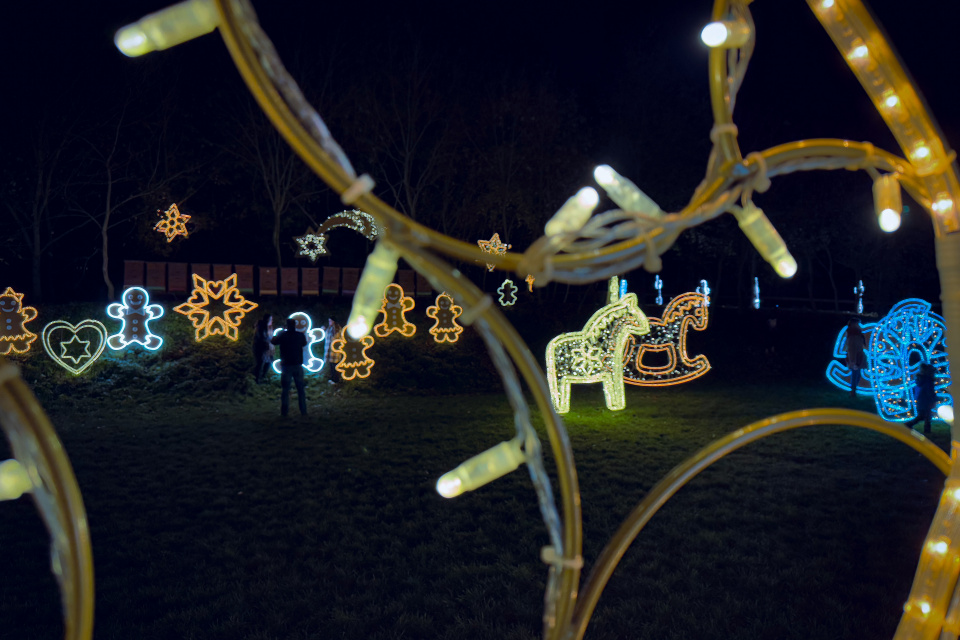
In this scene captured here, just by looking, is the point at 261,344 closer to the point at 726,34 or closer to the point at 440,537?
the point at 440,537

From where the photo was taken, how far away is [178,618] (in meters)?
3.63

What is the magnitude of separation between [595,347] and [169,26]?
967 cm

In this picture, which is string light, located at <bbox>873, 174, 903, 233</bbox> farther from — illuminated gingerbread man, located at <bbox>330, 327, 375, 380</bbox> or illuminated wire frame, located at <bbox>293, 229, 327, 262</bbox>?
illuminated wire frame, located at <bbox>293, 229, 327, 262</bbox>

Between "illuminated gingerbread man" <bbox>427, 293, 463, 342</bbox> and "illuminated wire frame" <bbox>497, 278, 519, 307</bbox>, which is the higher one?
"illuminated wire frame" <bbox>497, 278, 519, 307</bbox>

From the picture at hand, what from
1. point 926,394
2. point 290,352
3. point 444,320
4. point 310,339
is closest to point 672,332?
point 926,394

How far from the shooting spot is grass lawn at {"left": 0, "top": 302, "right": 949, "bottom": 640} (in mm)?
3639

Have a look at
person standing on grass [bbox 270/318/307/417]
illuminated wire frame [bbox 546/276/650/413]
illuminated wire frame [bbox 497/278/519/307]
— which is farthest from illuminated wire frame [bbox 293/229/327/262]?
illuminated wire frame [bbox 546/276/650/413]

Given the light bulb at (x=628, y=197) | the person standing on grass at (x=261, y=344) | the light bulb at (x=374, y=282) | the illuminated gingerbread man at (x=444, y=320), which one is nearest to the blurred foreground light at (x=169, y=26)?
the light bulb at (x=374, y=282)

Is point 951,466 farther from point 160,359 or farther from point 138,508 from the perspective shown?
point 160,359

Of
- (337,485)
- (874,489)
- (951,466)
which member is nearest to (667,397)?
(874,489)

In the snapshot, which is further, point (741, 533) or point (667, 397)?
point (667, 397)

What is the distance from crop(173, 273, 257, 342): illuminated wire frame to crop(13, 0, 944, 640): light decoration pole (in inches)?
569

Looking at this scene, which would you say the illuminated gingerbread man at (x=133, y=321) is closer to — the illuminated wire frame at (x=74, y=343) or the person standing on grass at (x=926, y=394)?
the illuminated wire frame at (x=74, y=343)

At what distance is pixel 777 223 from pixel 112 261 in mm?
23892
